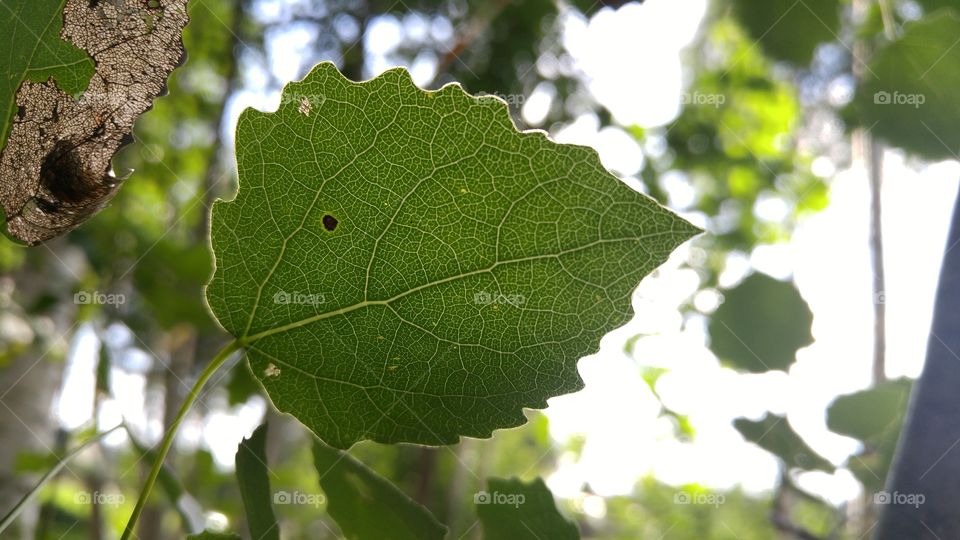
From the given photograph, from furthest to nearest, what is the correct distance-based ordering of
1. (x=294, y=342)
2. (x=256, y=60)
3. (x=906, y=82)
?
(x=256, y=60) < (x=906, y=82) < (x=294, y=342)

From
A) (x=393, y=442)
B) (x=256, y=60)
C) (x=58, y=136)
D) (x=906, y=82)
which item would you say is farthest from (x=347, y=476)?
(x=256, y=60)

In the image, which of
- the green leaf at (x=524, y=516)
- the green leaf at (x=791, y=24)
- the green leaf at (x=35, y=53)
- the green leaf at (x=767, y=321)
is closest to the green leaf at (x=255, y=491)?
the green leaf at (x=524, y=516)

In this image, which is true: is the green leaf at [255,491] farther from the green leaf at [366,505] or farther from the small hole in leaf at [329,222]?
the small hole in leaf at [329,222]

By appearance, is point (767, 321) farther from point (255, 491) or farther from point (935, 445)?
point (255, 491)

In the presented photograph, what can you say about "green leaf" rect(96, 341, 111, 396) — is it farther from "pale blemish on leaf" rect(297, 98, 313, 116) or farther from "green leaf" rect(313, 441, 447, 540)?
"pale blemish on leaf" rect(297, 98, 313, 116)

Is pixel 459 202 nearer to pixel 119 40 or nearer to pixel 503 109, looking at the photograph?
pixel 503 109
